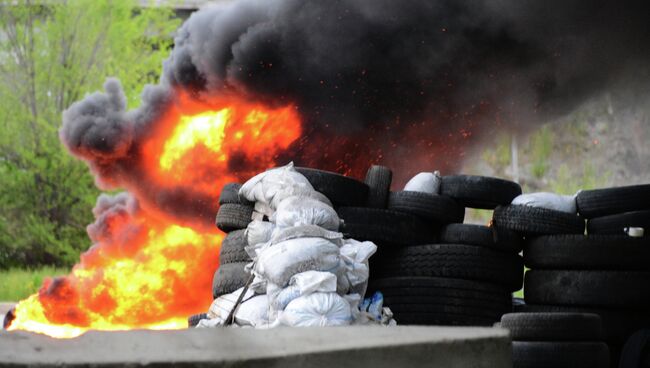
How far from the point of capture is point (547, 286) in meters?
7.68

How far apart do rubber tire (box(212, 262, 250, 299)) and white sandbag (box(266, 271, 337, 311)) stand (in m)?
1.11

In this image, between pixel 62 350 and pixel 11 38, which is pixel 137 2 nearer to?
pixel 11 38

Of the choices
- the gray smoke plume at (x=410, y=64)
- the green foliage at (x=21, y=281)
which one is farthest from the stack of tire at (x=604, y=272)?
the green foliage at (x=21, y=281)

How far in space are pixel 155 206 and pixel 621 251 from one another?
6.38 metres

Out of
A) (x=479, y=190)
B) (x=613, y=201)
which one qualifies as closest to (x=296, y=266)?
(x=479, y=190)

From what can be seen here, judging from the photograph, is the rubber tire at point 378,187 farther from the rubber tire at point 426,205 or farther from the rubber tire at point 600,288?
the rubber tire at point 600,288

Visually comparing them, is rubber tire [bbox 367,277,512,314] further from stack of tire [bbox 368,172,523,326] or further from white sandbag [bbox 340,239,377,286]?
white sandbag [bbox 340,239,377,286]

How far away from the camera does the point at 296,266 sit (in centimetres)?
644

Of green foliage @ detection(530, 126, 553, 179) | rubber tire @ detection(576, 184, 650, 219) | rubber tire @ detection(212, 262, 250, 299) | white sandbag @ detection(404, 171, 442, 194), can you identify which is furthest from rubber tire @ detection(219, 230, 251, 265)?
green foliage @ detection(530, 126, 553, 179)

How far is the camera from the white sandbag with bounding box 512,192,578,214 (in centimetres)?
808

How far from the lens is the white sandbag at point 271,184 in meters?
7.66

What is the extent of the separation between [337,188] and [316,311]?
2101 mm

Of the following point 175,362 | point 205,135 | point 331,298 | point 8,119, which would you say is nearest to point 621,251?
point 331,298

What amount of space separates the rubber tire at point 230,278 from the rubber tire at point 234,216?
0.41 metres
